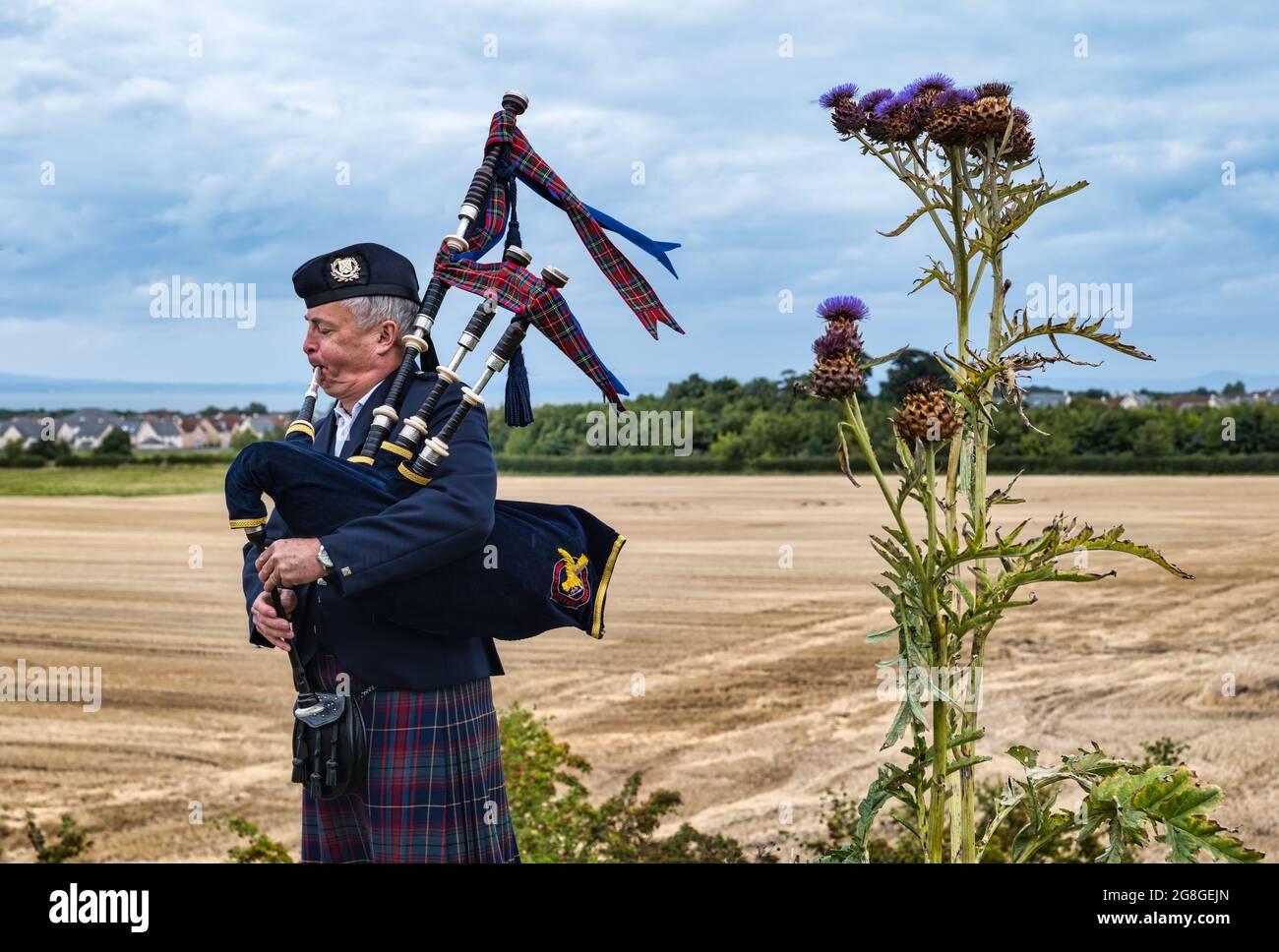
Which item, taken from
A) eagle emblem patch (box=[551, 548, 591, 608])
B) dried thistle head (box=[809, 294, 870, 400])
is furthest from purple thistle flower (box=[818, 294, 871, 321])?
eagle emblem patch (box=[551, 548, 591, 608])

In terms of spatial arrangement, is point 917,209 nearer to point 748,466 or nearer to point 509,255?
point 509,255

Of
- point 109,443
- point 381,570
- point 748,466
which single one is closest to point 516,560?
point 381,570

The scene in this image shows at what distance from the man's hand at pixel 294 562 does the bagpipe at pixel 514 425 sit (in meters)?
0.09

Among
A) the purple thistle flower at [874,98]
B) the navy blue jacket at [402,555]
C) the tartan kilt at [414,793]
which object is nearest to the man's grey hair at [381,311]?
the navy blue jacket at [402,555]

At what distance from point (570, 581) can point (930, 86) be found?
2127 mm

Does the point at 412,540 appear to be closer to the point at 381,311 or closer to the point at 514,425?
the point at 514,425

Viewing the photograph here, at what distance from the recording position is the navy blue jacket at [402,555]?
310 cm

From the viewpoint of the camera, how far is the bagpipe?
3168mm

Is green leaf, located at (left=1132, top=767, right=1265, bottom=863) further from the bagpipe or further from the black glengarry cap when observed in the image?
the black glengarry cap

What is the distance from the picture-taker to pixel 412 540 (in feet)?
10.2

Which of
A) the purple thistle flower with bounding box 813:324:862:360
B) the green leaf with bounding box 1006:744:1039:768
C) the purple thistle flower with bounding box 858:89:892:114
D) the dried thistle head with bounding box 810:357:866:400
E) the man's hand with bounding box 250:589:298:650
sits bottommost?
the green leaf with bounding box 1006:744:1039:768

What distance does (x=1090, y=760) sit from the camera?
148 inches

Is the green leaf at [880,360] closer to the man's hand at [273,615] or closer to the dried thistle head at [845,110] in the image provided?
the dried thistle head at [845,110]
